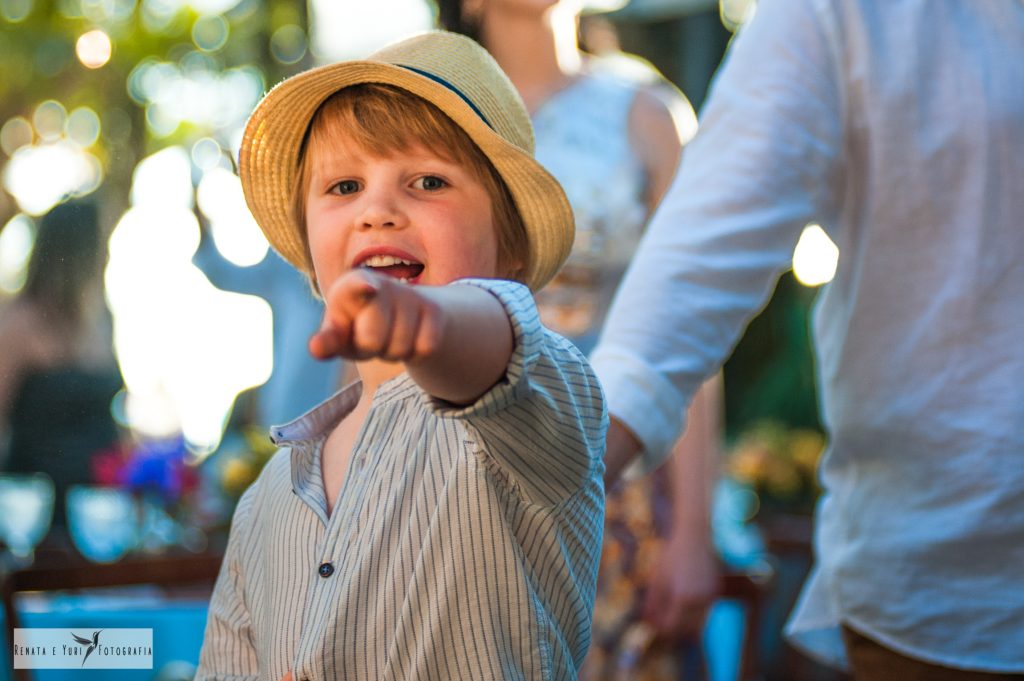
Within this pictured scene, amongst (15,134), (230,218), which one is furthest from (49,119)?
(230,218)

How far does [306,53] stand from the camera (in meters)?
1.55

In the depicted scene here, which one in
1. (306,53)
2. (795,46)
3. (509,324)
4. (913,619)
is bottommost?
(913,619)

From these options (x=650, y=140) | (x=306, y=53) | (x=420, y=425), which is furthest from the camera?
(x=650, y=140)

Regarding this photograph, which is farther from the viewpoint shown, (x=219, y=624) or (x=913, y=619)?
(x=913, y=619)

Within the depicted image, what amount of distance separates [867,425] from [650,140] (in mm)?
837

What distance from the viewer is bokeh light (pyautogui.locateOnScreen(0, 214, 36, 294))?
3.27ft

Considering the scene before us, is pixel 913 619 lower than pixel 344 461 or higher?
lower

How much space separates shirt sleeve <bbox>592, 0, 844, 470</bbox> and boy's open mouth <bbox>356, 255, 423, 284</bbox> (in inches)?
11.5

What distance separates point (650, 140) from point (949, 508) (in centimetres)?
94

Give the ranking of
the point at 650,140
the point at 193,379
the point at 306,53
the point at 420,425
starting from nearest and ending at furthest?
the point at 420,425, the point at 193,379, the point at 306,53, the point at 650,140

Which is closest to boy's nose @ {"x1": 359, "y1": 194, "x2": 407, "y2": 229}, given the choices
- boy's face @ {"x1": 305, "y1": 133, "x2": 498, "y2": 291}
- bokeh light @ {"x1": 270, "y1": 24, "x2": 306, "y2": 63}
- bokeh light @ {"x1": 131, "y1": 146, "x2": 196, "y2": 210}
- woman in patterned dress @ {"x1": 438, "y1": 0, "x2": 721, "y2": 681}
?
boy's face @ {"x1": 305, "y1": 133, "x2": 498, "y2": 291}

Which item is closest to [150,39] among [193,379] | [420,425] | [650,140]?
[650,140]

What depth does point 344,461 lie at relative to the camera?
0.93 m

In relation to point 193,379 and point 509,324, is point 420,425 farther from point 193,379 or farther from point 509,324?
point 193,379
